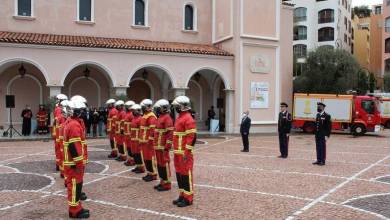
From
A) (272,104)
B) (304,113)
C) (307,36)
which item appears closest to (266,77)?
(272,104)

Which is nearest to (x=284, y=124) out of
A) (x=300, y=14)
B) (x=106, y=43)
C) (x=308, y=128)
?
(x=106, y=43)

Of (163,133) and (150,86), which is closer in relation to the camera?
(163,133)

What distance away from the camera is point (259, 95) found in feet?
92.3

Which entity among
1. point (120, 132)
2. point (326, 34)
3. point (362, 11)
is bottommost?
point (120, 132)

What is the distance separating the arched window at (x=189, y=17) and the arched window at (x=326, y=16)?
122 feet

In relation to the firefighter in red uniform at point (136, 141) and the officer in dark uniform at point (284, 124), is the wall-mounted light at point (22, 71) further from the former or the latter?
the officer in dark uniform at point (284, 124)

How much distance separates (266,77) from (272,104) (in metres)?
1.74

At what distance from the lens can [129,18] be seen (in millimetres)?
28531

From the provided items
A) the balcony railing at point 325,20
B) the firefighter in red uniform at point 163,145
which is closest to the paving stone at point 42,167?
the firefighter in red uniform at point 163,145

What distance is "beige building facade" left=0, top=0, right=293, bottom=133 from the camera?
2452cm

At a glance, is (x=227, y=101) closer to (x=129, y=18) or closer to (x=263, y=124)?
(x=263, y=124)

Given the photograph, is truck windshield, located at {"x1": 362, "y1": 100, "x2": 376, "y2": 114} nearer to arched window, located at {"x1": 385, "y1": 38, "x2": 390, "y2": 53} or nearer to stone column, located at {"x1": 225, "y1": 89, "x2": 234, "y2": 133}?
stone column, located at {"x1": 225, "y1": 89, "x2": 234, "y2": 133}

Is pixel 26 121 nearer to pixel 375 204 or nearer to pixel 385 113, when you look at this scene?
pixel 375 204

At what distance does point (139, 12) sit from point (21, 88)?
8.73m
